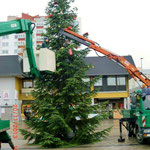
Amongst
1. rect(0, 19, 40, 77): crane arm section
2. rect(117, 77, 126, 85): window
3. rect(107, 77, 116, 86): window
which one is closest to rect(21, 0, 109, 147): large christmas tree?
rect(0, 19, 40, 77): crane arm section

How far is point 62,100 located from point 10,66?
28.8 m

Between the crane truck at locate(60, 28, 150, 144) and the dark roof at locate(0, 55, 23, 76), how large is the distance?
2276 centimetres

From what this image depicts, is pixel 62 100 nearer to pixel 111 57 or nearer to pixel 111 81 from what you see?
pixel 111 57

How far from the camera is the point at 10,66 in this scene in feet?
133

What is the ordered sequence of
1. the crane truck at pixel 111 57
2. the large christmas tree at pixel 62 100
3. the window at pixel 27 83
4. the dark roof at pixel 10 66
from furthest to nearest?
the window at pixel 27 83 < the dark roof at pixel 10 66 < the large christmas tree at pixel 62 100 < the crane truck at pixel 111 57

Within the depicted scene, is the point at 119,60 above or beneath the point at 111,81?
above

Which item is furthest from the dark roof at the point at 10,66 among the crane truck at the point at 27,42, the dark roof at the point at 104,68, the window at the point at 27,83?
the crane truck at the point at 27,42

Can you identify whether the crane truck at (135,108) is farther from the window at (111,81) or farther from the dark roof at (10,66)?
the dark roof at (10,66)

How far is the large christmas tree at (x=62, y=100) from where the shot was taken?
42.8 ft

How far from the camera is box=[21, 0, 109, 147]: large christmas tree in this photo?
13047mm

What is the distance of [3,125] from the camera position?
870cm

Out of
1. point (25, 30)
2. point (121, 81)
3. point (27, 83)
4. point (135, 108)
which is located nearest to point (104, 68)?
point (121, 81)

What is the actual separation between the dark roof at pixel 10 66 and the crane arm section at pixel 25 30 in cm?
3147

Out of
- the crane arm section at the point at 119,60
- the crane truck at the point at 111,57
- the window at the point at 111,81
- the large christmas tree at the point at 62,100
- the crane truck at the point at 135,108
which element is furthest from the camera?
the window at the point at 111,81
